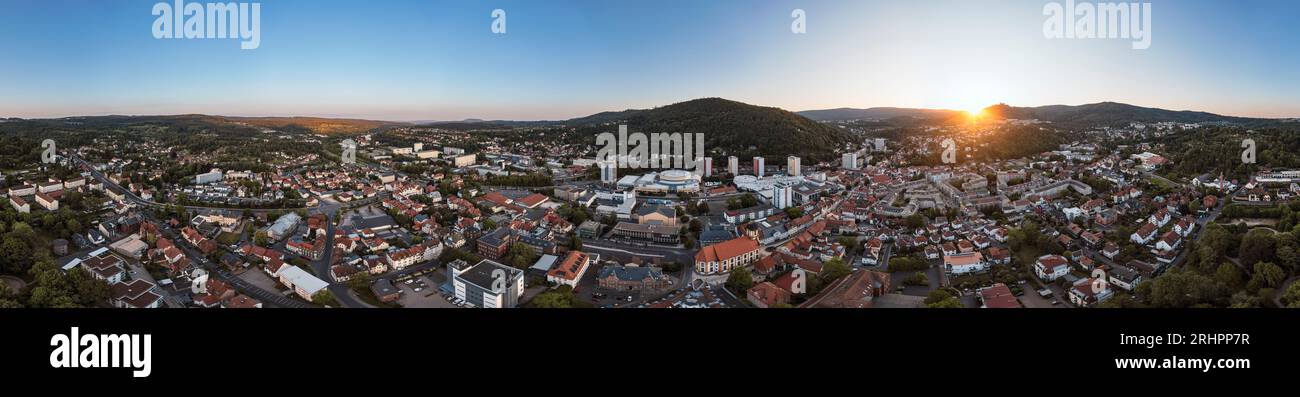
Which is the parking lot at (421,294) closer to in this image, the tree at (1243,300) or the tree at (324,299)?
the tree at (324,299)

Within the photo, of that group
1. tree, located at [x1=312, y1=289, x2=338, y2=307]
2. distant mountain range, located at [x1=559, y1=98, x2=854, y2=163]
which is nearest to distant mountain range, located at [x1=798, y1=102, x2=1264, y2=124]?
distant mountain range, located at [x1=559, y1=98, x2=854, y2=163]

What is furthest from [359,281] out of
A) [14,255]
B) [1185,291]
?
[1185,291]

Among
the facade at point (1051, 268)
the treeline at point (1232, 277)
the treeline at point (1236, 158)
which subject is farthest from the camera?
the treeline at point (1236, 158)

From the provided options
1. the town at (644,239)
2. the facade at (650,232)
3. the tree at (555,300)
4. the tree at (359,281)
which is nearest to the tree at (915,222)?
the town at (644,239)
